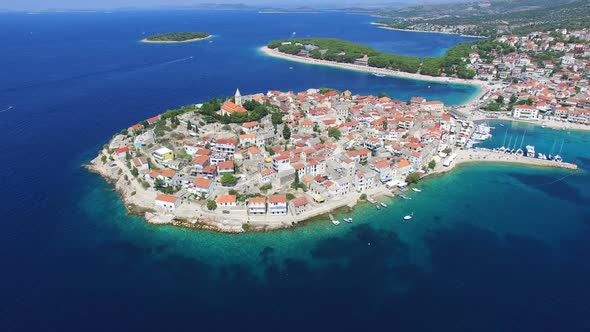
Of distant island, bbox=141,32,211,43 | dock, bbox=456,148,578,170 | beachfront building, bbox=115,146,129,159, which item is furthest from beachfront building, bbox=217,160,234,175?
distant island, bbox=141,32,211,43

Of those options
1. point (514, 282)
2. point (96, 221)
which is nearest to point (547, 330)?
point (514, 282)

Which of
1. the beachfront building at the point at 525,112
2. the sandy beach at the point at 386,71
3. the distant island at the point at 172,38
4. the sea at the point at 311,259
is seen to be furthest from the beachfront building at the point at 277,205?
the distant island at the point at 172,38

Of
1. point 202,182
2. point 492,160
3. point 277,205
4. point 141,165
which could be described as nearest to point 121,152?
point 141,165

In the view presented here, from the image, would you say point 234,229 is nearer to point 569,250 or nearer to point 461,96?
point 569,250

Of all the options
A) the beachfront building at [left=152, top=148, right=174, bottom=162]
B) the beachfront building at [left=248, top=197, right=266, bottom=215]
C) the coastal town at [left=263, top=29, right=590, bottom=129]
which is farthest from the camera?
the coastal town at [left=263, top=29, right=590, bottom=129]

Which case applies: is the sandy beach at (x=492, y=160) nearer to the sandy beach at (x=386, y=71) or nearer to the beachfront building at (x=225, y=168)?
the beachfront building at (x=225, y=168)

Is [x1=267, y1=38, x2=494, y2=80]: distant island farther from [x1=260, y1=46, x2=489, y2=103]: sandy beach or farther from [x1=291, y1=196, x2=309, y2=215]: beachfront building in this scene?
[x1=291, y1=196, x2=309, y2=215]: beachfront building
